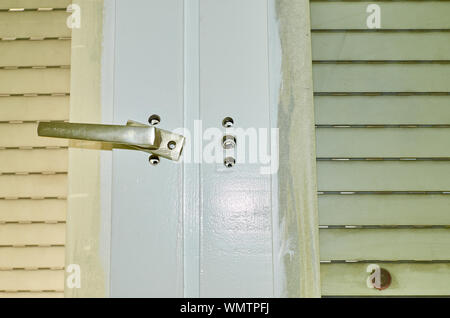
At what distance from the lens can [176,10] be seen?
2.24 feet

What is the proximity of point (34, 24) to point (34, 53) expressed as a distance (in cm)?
8

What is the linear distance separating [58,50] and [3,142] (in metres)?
0.28

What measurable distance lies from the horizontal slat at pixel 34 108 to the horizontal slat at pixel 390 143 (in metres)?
0.68

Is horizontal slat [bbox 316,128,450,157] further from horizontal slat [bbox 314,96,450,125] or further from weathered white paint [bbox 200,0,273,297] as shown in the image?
weathered white paint [bbox 200,0,273,297]

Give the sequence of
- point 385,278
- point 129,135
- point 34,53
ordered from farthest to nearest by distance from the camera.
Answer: point 34,53 < point 385,278 < point 129,135

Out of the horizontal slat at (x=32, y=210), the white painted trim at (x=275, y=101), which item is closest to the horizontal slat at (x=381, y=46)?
the white painted trim at (x=275, y=101)

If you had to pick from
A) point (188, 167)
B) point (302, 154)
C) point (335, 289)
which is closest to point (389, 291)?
point (335, 289)

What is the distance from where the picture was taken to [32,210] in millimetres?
1035

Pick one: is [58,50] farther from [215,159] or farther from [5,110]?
[215,159]

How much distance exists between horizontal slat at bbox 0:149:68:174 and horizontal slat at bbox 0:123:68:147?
18 mm

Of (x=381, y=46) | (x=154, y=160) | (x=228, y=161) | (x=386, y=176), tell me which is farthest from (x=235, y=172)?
(x=381, y=46)

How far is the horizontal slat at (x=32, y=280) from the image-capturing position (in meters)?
1.02

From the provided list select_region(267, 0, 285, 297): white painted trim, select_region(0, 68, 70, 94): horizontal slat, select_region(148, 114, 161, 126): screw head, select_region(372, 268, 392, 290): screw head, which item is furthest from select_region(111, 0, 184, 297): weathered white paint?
select_region(372, 268, 392, 290): screw head

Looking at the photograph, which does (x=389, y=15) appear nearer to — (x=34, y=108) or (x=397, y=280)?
(x=397, y=280)
